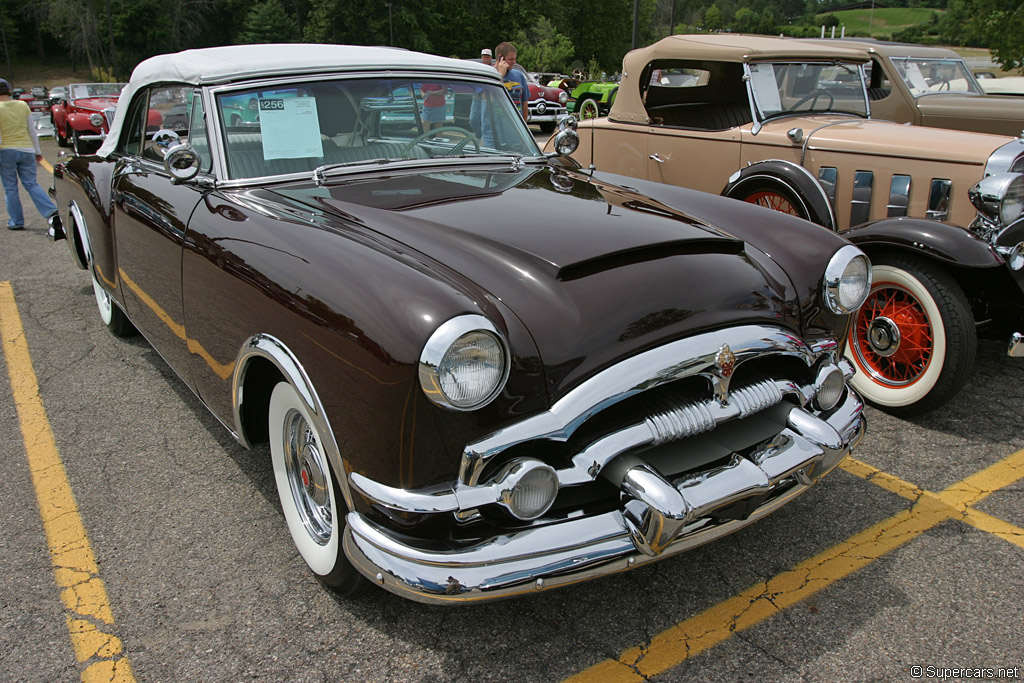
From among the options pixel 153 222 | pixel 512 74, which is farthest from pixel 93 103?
pixel 153 222

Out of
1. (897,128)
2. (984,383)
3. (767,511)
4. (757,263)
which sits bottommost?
(984,383)

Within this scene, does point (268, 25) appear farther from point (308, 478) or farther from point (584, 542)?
point (584, 542)

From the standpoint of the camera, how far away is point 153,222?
3.28 meters

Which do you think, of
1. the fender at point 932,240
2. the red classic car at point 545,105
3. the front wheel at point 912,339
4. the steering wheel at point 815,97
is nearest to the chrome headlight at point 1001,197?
the fender at point 932,240

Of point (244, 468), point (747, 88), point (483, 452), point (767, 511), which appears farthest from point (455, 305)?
point (747, 88)

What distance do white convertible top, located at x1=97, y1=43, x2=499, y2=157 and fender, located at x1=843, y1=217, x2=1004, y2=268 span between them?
2.03m

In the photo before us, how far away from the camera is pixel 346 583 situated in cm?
233

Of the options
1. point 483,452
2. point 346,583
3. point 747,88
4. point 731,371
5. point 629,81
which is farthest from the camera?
point 629,81

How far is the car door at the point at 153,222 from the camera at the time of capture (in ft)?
10.1

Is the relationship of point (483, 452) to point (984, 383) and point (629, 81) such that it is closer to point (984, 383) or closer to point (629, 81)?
point (984, 383)

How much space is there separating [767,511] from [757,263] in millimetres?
843

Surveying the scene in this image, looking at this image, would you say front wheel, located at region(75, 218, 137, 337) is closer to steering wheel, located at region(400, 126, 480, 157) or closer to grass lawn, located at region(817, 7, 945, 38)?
steering wheel, located at region(400, 126, 480, 157)

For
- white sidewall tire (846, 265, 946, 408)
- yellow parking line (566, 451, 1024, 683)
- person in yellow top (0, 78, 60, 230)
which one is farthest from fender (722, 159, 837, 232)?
A: person in yellow top (0, 78, 60, 230)

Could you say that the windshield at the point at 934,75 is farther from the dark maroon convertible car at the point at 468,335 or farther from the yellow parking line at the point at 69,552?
the yellow parking line at the point at 69,552
